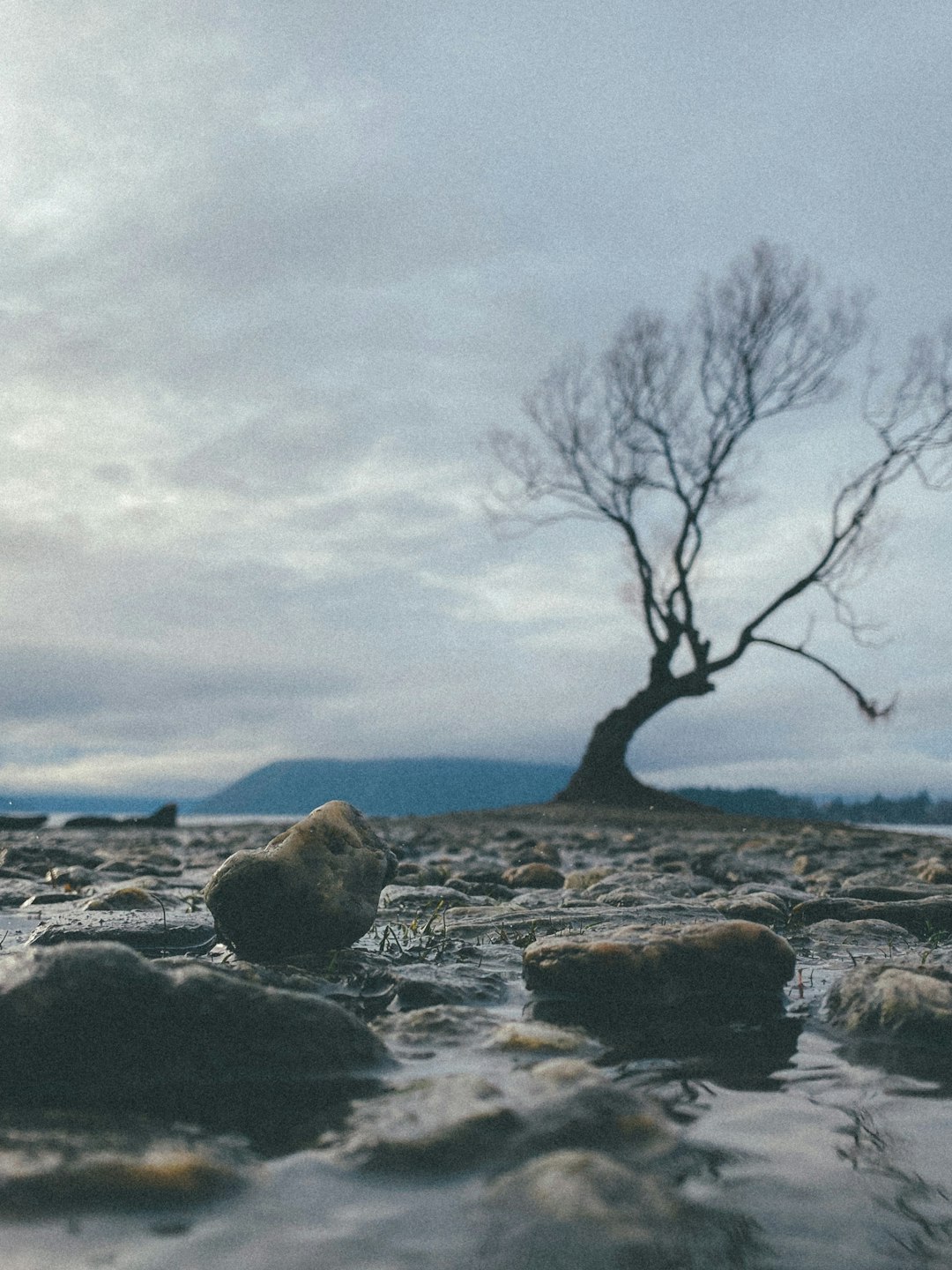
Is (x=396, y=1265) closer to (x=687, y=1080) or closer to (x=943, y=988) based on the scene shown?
(x=687, y=1080)

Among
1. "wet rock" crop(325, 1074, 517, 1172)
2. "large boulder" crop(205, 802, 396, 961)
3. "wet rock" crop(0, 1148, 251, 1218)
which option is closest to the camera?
"wet rock" crop(0, 1148, 251, 1218)

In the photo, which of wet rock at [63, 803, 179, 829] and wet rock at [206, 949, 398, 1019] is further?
wet rock at [63, 803, 179, 829]

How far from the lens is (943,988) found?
7.13 ft

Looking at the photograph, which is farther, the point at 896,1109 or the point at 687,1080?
the point at 687,1080

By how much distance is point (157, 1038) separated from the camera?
5.70ft

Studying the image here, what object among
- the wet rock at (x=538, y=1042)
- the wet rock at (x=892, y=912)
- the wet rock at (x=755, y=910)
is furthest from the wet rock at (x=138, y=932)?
the wet rock at (x=892, y=912)

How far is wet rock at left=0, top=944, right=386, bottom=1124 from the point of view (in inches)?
64.4

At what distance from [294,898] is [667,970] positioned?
1187 mm

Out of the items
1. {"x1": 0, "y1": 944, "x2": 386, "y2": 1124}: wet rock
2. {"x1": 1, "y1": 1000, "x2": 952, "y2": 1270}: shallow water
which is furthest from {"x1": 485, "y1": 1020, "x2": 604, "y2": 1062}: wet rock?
{"x1": 1, "y1": 1000, "x2": 952, "y2": 1270}: shallow water

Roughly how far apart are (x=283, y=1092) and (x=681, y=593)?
696 inches

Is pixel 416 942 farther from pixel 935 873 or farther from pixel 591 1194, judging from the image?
pixel 935 873

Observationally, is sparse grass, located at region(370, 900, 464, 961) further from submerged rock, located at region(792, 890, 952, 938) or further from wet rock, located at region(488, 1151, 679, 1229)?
wet rock, located at region(488, 1151, 679, 1229)

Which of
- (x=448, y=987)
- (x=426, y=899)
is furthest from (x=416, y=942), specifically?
(x=426, y=899)

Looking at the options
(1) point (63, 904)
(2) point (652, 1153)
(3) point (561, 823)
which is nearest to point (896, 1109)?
(2) point (652, 1153)
